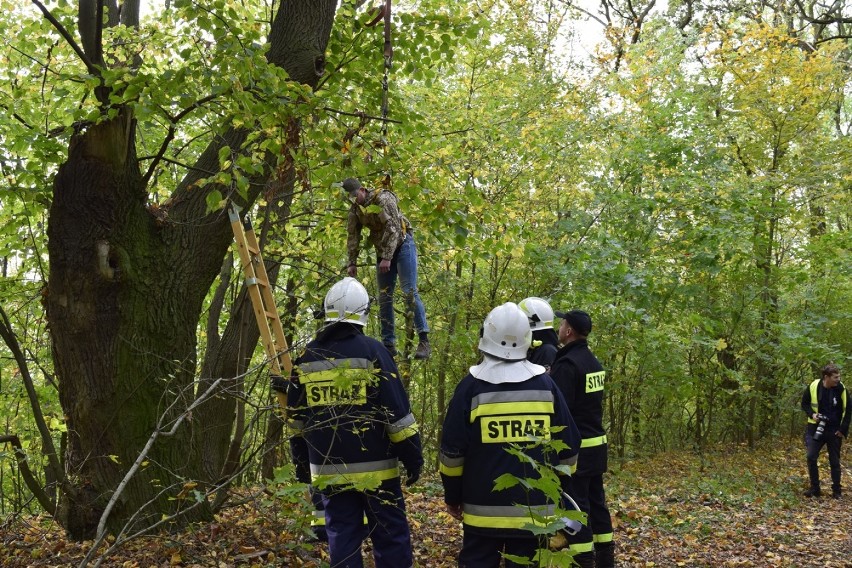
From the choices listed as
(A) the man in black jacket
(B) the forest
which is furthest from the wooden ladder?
(A) the man in black jacket

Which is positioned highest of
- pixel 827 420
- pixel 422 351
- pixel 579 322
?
pixel 579 322

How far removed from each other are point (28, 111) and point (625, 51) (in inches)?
585

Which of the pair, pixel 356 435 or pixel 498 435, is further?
pixel 356 435

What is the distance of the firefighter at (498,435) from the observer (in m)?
4.04

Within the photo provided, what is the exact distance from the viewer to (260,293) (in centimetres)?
564

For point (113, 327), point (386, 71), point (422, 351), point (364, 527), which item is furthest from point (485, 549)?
point (113, 327)

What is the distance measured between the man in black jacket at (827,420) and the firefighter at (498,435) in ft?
31.2

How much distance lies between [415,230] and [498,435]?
3.58 metres

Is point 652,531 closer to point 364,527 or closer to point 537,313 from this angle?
point 537,313

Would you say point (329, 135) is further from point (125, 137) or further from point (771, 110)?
point (771, 110)

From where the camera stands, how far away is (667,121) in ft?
46.4

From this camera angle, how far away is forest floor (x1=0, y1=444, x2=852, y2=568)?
557cm

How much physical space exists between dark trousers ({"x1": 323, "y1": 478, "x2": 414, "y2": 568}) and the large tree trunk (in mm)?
1731

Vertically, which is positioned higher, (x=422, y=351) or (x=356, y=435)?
(x=422, y=351)
